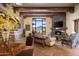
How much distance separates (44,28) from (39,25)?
4.1 inches

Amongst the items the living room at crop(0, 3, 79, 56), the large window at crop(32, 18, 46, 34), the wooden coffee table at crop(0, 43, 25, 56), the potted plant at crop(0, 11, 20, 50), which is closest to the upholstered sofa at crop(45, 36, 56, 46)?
the living room at crop(0, 3, 79, 56)

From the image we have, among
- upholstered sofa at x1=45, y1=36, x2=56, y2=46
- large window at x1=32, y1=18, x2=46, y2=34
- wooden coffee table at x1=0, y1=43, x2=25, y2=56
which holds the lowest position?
wooden coffee table at x1=0, y1=43, x2=25, y2=56

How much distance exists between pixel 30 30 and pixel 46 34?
30 cm

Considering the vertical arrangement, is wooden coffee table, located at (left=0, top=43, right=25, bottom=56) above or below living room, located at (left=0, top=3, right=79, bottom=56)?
below

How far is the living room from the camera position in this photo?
255cm

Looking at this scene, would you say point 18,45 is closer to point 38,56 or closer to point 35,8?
point 38,56

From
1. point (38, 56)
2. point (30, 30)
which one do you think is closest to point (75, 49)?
point (38, 56)

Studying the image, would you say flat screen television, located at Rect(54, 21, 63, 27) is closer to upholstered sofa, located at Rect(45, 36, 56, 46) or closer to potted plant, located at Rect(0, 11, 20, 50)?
upholstered sofa, located at Rect(45, 36, 56, 46)

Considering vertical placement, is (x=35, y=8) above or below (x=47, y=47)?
Answer: above

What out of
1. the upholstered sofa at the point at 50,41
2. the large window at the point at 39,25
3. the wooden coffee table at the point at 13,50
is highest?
the large window at the point at 39,25

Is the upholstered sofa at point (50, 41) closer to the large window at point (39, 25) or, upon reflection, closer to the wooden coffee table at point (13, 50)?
the large window at point (39, 25)

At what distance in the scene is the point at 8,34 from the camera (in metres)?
2.54

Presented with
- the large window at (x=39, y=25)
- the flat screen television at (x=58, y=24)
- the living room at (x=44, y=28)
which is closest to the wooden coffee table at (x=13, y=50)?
the living room at (x=44, y=28)

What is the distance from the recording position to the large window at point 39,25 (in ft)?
8.55
